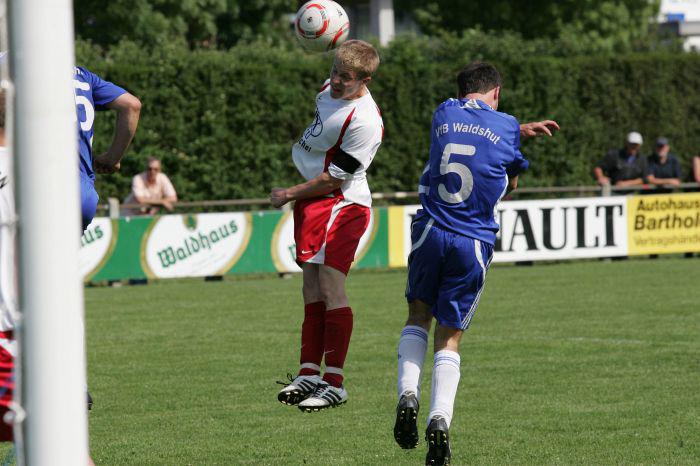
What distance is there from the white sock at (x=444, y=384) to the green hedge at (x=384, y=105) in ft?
52.1

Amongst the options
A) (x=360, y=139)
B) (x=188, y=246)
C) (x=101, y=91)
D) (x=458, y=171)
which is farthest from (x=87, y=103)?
(x=188, y=246)

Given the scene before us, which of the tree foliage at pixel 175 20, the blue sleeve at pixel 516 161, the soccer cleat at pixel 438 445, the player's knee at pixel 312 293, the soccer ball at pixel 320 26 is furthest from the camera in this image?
the tree foliage at pixel 175 20

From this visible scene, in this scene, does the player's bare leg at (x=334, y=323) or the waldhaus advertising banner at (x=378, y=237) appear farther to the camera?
the waldhaus advertising banner at (x=378, y=237)

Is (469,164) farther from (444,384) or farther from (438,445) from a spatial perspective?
(438,445)

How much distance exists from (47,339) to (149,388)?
6.02 meters

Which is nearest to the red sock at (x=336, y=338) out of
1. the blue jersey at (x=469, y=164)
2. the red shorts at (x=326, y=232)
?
the red shorts at (x=326, y=232)

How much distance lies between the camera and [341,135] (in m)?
7.52

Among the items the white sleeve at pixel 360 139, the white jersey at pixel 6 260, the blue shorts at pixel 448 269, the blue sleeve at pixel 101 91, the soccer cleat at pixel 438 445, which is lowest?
the soccer cleat at pixel 438 445

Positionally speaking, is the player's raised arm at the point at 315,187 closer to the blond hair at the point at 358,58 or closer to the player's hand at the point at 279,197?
the player's hand at the point at 279,197

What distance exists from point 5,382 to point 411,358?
2.45 m

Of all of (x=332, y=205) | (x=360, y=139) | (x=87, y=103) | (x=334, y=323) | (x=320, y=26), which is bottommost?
(x=334, y=323)

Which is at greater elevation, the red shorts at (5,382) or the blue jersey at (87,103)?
the blue jersey at (87,103)

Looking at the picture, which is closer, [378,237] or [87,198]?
[87,198]

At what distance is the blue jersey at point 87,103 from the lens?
→ 6551 millimetres
